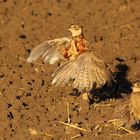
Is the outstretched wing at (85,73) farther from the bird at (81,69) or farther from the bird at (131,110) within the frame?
the bird at (131,110)

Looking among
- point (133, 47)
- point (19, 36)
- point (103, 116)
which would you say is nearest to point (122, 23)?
point (133, 47)

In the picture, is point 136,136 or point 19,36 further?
point 19,36

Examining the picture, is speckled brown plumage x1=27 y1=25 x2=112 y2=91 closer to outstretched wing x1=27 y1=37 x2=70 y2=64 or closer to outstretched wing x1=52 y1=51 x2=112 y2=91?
outstretched wing x1=52 y1=51 x2=112 y2=91


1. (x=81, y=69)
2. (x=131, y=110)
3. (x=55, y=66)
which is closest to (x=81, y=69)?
(x=81, y=69)

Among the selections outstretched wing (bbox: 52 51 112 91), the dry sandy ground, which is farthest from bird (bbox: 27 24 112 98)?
the dry sandy ground

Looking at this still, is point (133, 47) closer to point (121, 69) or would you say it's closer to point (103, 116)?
point (121, 69)

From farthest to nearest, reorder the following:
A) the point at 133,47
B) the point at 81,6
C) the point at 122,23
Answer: the point at 81,6
the point at 122,23
the point at 133,47
